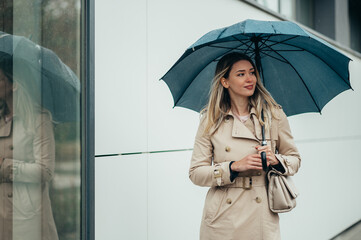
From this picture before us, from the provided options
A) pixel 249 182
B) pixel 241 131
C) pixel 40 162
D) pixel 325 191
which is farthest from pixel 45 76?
pixel 325 191

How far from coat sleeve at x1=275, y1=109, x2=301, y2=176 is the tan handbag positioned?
80 mm

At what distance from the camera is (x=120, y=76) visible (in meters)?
3.51

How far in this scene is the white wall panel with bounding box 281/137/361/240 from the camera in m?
6.17

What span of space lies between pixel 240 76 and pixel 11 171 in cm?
145

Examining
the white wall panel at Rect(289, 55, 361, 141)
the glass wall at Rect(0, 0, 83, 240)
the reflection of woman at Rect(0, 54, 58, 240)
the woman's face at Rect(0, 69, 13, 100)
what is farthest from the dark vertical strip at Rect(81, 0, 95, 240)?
the white wall panel at Rect(289, 55, 361, 141)

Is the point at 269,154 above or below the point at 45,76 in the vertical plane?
below

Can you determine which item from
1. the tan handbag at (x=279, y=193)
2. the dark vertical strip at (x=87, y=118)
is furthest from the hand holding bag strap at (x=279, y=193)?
the dark vertical strip at (x=87, y=118)

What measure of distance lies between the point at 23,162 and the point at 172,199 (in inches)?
72.4

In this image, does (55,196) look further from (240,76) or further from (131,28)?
(131,28)

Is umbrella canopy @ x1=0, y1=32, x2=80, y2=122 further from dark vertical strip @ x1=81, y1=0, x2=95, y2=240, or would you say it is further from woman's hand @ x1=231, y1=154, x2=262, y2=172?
woman's hand @ x1=231, y1=154, x2=262, y2=172

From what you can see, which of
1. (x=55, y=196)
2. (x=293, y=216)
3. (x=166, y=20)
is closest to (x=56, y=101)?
Result: (x=55, y=196)

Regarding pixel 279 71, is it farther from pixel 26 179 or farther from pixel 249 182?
pixel 26 179

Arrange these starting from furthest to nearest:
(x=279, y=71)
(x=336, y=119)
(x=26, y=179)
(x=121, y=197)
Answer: (x=336, y=119) < (x=121, y=197) < (x=279, y=71) < (x=26, y=179)

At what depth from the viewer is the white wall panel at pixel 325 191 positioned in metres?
6.17
